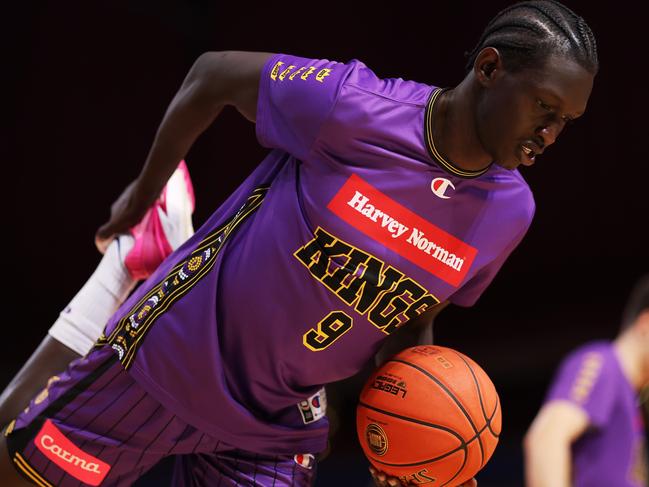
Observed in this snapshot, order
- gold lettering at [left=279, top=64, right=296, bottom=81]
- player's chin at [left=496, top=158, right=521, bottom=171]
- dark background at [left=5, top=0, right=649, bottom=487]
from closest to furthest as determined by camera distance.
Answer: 1. player's chin at [left=496, top=158, right=521, bottom=171]
2. gold lettering at [left=279, top=64, right=296, bottom=81]
3. dark background at [left=5, top=0, right=649, bottom=487]

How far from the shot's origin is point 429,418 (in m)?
2.60

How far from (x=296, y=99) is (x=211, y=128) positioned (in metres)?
3.72

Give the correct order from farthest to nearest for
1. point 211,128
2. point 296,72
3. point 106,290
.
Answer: point 211,128 < point 106,290 < point 296,72

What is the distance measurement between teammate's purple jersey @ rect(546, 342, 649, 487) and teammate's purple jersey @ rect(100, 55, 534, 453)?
1.60ft

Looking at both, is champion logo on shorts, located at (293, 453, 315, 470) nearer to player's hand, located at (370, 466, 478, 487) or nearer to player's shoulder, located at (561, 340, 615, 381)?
player's hand, located at (370, 466, 478, 487)

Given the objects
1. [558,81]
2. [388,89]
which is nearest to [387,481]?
[388,89]

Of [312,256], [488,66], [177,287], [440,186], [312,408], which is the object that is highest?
[488,66]

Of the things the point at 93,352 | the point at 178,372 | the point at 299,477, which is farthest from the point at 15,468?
the point at 299,477

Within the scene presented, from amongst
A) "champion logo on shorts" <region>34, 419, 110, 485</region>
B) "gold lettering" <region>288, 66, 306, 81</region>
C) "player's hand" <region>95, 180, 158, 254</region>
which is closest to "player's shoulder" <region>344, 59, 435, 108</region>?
"gold lettering" <region>288, 66, 306, 81</region>

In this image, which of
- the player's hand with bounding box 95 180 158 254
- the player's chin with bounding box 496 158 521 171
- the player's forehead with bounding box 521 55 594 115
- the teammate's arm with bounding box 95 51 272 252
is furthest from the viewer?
the player's hand with bounding box 95 180 158 254

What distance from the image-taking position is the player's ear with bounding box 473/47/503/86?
233 cm

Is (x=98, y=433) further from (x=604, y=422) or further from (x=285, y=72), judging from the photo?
(x=604, y=422)

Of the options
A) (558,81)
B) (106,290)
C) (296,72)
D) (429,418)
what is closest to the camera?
(558,81)

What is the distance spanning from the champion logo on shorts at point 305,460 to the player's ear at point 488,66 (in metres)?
1.23
